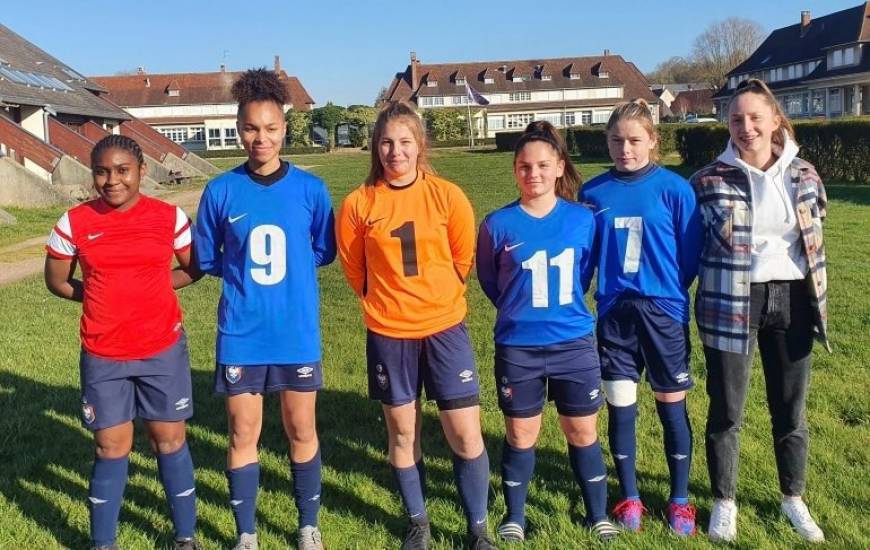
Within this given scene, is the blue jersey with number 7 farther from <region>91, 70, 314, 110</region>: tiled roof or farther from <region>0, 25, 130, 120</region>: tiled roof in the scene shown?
<region>91, 70, 314, 110</region>: tiled roof

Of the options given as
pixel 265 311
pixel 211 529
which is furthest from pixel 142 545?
pixel 265 311

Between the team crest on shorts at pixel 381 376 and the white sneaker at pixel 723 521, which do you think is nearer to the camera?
the team crest on shorts at pixel 381 376

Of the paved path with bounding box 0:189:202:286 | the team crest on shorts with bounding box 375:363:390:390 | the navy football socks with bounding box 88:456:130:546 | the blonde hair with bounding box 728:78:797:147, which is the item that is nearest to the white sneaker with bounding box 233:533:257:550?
the navy football socks with bounding box 88:456:130:546

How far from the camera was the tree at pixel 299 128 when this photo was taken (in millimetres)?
60031

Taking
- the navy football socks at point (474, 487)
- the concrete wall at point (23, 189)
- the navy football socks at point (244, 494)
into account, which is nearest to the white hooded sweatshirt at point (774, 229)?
the navy football socks at point (474, 487)

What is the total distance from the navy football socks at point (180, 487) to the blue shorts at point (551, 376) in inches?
56.4

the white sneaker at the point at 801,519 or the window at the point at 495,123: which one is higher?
the window at the point at 495,123

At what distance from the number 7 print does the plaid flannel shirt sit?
31 centimetres

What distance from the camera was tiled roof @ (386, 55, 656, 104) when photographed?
71.4m

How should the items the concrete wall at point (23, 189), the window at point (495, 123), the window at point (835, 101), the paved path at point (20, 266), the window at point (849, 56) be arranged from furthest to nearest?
the window at point (495, 123)
the window at point (835, 101)
the window at point (849, 56)
the concrete wall at point (23, 189)
the paved path at point (20, 266)

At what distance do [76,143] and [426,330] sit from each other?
2446 cm

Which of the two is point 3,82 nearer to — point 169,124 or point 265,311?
point 265,311

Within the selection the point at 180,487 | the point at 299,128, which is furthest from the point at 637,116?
the point at 299,128

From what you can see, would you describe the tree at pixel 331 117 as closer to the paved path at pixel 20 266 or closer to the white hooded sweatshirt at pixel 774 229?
the paved path at pixel 20 266
